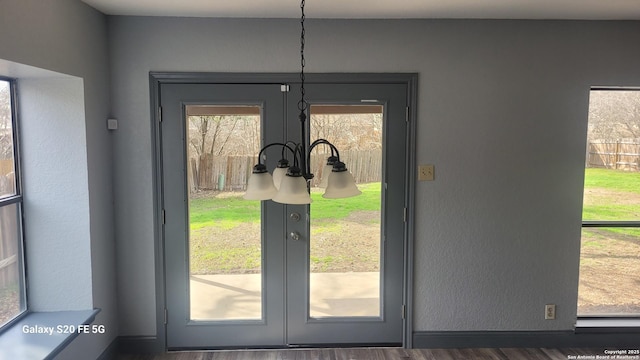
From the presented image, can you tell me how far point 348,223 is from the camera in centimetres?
317

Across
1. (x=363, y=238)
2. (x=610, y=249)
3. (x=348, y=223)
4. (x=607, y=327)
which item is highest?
(x=348, y=223)

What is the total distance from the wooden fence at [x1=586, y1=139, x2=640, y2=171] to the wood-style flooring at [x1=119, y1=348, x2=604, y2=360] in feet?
4.60

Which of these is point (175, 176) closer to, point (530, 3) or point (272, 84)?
point (272, 84)

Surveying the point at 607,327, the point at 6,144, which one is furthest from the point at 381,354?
the point at 6,144

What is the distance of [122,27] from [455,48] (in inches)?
90.3

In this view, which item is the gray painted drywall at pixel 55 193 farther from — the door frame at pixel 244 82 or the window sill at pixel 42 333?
the door frame at pixel 244 82

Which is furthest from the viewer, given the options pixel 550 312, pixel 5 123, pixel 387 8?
pixel 550 312

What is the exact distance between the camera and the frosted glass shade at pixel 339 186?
173 centimetres

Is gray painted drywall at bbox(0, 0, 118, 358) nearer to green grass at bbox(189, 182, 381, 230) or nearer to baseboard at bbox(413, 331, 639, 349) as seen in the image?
green grass at bbox(189, 182, 381, 230)

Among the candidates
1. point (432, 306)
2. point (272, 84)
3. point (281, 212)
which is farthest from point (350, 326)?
point (272, 84)

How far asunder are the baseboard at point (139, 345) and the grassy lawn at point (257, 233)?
0.59 meters

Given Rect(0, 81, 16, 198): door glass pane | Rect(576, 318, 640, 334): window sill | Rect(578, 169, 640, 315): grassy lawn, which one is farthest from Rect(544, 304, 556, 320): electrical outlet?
Rect(0, 81, 16, 198): door glass pane

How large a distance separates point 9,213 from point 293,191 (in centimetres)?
192

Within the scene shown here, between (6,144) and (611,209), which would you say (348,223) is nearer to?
(611,209)
